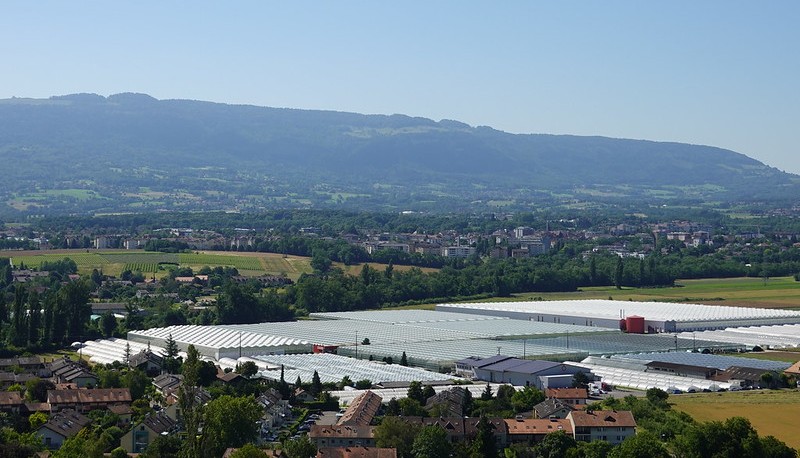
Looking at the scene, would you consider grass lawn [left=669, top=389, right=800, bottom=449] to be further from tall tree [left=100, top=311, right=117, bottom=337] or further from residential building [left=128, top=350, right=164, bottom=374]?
tall tree [left=100, top=311, right=117, bottom=337]

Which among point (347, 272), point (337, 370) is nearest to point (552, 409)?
point (337, 370)

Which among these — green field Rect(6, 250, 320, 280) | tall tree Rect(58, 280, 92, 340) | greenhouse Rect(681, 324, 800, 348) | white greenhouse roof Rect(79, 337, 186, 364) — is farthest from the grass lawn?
green field Rect(6, 250, 320, 280)

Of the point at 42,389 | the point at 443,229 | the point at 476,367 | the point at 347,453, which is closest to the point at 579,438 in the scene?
the point at 347,453

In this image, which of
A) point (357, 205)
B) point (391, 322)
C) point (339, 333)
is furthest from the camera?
point (357, 205)

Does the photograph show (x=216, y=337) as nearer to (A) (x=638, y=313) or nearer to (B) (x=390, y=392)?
(B) (x=390, y=392)

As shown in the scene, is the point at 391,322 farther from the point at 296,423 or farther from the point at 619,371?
the point at 296,423
